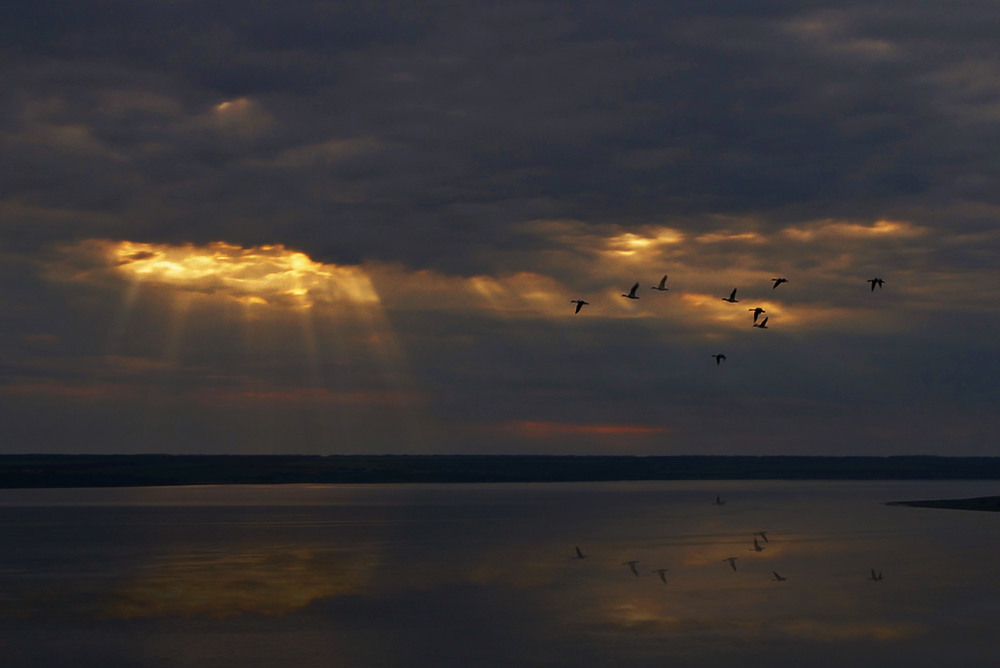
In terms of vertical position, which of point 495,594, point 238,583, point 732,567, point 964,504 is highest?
point 495,594

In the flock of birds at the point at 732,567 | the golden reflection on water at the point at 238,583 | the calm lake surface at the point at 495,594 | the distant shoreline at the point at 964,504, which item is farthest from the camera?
the distant shoreline at the point at 964,504

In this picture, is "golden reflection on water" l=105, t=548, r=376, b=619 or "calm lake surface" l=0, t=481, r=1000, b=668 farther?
"golden reflection on water" l=105, t=548, r=376, b=619

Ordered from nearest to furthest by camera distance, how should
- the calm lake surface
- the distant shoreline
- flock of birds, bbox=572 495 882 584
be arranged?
the calm lake surface, flock of birds, bbox=572 495 882 584, the distant shoreline

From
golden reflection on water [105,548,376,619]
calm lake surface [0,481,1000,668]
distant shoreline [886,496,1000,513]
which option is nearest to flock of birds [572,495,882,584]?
calm lake surface [0,481,1000,668]

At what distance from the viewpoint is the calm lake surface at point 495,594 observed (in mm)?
25203

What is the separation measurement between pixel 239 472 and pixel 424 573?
465ft

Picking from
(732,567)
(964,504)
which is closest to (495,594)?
(732,567)

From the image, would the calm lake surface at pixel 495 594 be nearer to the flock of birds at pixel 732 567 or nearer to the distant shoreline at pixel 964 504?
the flock of birds at pixel 732 567

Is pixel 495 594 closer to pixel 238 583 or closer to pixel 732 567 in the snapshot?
pixel 238 583

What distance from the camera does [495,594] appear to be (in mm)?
33750

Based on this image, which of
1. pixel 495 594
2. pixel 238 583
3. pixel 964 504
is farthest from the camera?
pixel 964 504

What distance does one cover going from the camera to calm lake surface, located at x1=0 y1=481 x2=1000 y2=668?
82.7ft

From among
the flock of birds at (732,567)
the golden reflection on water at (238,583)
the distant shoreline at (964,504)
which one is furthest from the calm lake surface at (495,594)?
the distant shoreline at (964,504)

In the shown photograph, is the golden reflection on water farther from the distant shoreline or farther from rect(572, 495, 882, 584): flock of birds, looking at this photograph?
the distant shoreline
